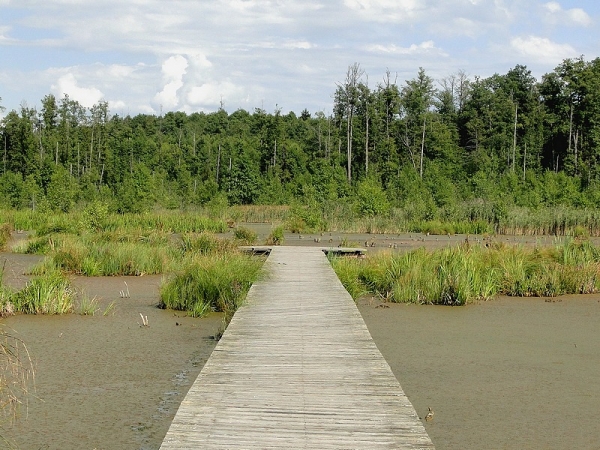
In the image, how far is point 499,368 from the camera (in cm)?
734

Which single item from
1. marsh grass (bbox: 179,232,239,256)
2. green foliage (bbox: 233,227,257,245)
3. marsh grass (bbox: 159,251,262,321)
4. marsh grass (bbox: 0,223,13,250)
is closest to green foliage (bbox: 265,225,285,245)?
green foliage (bbox: 233,227,257,245)

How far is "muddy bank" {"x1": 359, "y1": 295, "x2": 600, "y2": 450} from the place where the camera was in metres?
5.57

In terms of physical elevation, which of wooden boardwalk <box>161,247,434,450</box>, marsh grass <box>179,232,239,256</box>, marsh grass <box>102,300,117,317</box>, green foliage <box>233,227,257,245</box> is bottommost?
marsh grass <box>102,300,117,317</box>

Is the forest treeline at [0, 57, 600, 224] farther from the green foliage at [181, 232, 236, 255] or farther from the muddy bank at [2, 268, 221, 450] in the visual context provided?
the muddy bank at [2, 268, 221, 450]

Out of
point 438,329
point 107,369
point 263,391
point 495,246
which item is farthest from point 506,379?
point 495,246

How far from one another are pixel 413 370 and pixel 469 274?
458cm

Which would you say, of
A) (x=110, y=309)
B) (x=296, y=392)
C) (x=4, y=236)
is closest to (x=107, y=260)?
(x=110, y=309)

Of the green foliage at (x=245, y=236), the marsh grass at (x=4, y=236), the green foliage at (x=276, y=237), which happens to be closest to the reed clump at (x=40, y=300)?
the green foliage at (x=245, y=236)

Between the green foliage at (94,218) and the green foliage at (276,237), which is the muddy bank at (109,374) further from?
the green foliage at (94,218)

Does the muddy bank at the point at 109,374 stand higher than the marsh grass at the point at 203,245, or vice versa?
the marsh grass at the point at 203,245

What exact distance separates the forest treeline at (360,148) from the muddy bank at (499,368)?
28.3m

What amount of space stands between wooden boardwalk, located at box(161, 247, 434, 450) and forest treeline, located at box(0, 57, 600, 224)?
104 ft

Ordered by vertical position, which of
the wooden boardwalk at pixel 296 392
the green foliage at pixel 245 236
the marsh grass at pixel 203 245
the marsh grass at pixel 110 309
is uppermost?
the wooden boardwalk at pixel 296 392

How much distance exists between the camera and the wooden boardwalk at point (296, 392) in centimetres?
412
